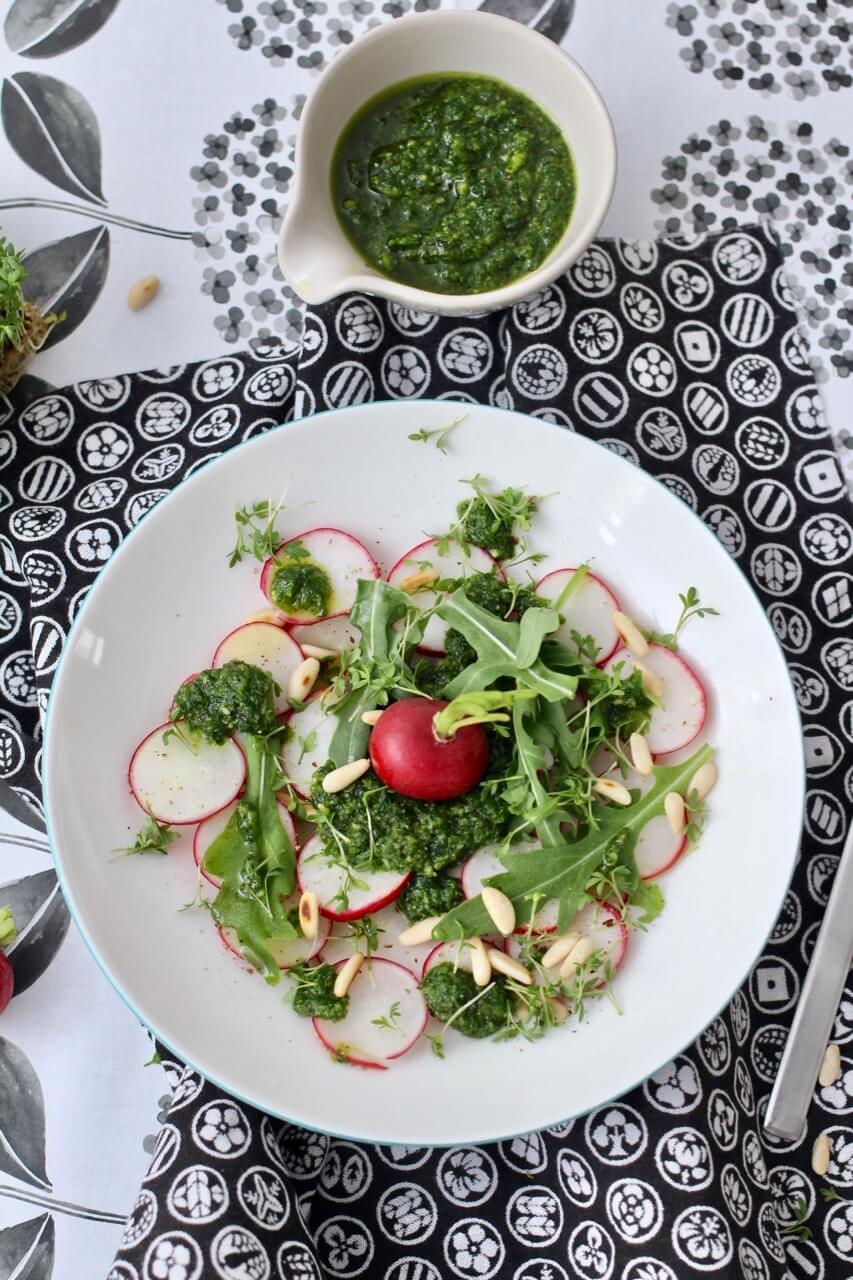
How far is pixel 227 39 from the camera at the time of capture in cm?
249

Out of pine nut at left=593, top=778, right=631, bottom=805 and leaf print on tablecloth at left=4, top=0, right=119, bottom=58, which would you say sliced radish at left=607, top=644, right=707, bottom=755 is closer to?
pine nut at left=593, top=778, right=631, bottom=805

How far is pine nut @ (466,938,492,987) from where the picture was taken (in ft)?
6.63

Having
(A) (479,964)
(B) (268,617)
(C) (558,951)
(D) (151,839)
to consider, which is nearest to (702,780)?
(C) (558,951)

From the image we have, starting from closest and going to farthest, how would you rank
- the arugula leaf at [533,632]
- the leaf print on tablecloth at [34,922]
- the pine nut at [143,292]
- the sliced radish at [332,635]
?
1. the arugula leaf at [533,632]
2. the sliced radish at [332,635]
3. the leaf print on tablecloth at [34,922]
4. the pine nut at [143,292]

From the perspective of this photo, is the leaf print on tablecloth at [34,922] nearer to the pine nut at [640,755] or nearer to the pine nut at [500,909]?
the pine nut at [500,909]

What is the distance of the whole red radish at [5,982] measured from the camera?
221 centimetres

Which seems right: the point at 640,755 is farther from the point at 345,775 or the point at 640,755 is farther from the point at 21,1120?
the point at 21,1120

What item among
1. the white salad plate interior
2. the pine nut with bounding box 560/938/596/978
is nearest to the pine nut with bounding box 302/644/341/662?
the white salad plate interior

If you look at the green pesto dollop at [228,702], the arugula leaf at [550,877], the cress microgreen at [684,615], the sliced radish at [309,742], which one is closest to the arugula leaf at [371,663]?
the sliced radish at [309,742]

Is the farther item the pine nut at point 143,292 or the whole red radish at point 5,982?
the pine nut at point 143,292

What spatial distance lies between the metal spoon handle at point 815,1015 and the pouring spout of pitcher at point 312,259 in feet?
4.83

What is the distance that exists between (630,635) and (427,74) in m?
1.15

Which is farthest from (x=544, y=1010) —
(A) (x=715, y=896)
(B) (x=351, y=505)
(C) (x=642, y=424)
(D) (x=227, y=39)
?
(D) (x=227, y=39)

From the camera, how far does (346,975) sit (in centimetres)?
204
